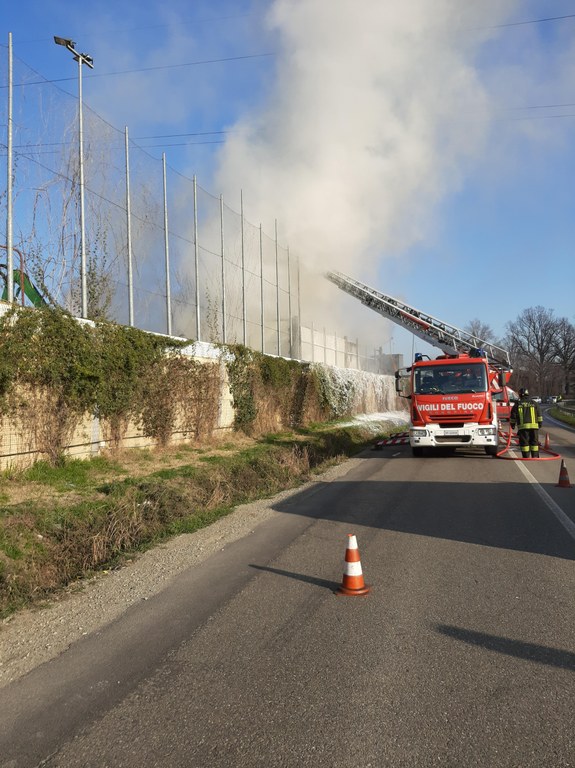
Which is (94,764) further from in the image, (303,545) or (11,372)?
(11,372)

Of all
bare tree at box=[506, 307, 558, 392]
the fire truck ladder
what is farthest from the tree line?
the fire truck ladder

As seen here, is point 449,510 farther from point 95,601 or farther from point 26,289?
point 26,289

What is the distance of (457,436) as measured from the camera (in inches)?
612

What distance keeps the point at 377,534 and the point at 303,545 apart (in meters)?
0.98

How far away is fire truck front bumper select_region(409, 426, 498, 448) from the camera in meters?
15.4

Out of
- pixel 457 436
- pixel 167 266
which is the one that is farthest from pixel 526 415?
pixel 167 266

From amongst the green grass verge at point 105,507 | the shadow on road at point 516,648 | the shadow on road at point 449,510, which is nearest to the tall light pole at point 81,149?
the green grass verge at point 105,507

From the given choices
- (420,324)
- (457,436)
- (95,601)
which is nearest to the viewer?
(95,601)

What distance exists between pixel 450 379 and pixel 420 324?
12.6m

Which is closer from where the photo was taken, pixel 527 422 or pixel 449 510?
pixel 449 510

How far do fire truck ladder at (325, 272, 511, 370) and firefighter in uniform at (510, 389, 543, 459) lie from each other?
827 cm

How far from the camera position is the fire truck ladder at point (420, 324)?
26.2m

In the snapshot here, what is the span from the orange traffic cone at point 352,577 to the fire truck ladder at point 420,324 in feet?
64.0

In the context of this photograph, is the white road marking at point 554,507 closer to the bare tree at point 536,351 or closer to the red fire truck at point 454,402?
the red fire truck at point 454,402
